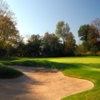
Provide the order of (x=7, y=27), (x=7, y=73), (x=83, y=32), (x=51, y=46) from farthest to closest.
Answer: (x=83, y=32)
(x=51, y=46)
(x=7, y=27)
(x=7, y=73)

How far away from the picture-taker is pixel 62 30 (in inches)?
2121

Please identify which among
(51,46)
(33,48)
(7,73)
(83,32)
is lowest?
(7,73)

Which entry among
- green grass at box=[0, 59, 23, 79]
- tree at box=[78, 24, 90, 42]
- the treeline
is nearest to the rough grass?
green grass at box=[0, 59, 23, 79]

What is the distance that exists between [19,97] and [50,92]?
5.48 feet

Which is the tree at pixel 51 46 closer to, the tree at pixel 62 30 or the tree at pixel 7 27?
the tree at pixel 62 30

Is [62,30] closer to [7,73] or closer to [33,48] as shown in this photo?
[33,48]

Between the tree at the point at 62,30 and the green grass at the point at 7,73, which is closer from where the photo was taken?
the green grass at the point at 7,73

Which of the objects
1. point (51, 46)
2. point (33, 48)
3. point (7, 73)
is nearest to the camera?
point (7, 73)

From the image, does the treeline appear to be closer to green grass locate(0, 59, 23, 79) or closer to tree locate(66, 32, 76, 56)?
tree locate(66, 32, 76, 56)

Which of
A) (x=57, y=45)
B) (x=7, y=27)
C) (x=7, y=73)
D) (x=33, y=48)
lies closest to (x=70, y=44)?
(x=57, y=45)

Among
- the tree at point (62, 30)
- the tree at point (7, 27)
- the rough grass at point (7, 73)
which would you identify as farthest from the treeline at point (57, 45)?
the rough grass at point (7, 73)

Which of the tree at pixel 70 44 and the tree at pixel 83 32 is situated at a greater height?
the tree at pixel 83 32

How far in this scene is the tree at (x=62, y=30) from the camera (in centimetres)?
5328

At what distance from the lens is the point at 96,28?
50.4 meters
